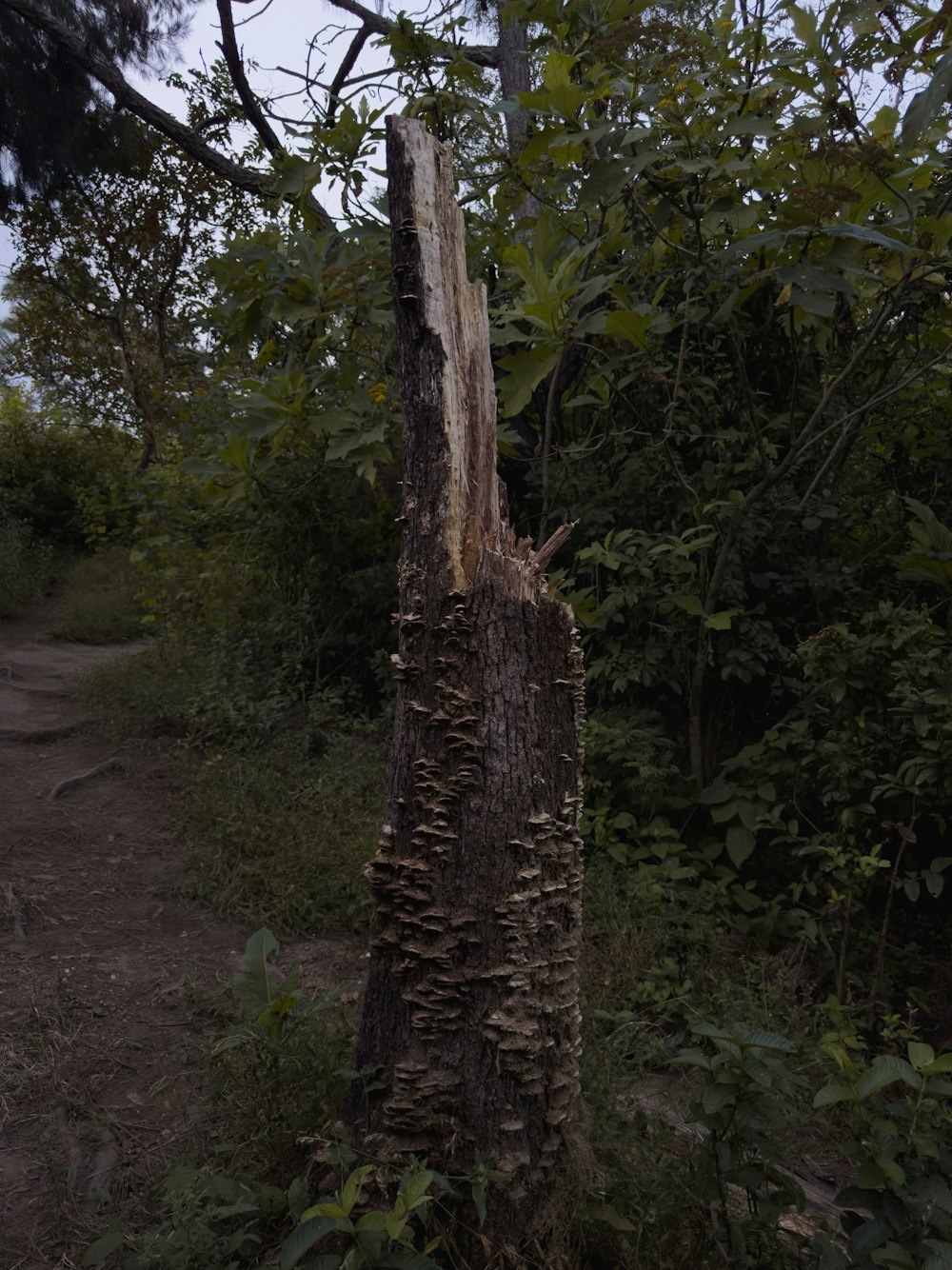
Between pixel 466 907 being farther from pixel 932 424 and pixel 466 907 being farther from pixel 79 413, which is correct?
pixel 79 413

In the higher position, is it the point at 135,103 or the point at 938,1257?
the point at 135,103

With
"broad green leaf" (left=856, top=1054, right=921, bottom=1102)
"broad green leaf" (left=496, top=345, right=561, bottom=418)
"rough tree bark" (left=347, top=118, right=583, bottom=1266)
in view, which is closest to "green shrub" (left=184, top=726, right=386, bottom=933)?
"rough tree bark" (left=347, top=118, right=583, bottom=1266)

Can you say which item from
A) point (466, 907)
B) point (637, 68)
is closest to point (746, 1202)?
point (466, 907)

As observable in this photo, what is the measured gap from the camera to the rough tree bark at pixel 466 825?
1.92 metres

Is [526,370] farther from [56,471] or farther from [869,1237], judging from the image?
[56,471]

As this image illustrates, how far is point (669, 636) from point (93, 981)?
8.74 ft

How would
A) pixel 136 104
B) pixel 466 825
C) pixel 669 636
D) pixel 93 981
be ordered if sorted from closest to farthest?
pixel 466 825, pixel 93 981, pixel 669 636, pixel 136 104

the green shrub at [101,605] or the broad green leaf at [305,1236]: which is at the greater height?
the green shrub at [101,605]

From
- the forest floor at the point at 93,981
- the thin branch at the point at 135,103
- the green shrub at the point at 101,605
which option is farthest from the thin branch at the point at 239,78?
the forest floor at the point at 93,981

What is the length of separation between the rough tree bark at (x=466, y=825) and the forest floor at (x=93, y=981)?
78cm

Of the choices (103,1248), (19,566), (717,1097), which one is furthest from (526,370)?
(19,566)

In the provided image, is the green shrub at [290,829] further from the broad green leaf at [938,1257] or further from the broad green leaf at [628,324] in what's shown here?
the broad green leaf at [938,1257]

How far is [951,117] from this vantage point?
3.06 meters

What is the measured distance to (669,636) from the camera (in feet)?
13.9
